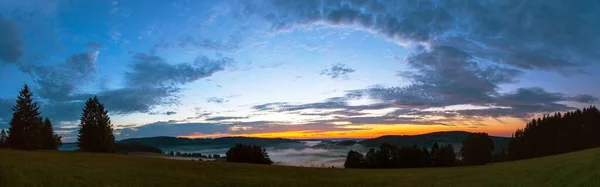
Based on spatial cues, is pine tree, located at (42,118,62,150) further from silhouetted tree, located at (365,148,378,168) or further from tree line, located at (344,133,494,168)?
silhouetted tree, located at (365,148,378,168)

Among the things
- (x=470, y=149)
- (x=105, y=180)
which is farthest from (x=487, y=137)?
(x=105, y=180)

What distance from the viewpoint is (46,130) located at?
10394 centimetres

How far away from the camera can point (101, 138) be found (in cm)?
9619

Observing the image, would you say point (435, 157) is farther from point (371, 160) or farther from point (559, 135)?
point (559, 135)

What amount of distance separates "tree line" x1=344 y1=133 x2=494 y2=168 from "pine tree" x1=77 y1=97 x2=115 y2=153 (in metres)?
69.3

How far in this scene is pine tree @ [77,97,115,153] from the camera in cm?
9612

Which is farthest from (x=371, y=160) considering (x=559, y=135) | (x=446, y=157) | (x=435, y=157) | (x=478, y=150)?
(x=559, y=135)

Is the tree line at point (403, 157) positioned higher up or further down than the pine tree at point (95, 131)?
further down

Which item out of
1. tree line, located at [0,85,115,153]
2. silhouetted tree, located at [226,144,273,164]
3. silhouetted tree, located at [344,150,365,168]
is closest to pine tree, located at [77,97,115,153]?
tree line, located at [0,85,115,153]

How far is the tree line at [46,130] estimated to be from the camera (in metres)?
84.6

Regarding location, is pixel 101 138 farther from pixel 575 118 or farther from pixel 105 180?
pixel 575 118

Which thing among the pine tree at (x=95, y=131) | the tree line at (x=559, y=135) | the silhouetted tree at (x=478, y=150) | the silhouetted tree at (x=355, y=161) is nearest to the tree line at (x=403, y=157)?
the silhouetted tree at (x=355, y=161)

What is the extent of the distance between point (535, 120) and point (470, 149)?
31329 mm

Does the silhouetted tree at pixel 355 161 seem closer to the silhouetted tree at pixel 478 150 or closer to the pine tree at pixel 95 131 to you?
the silhouetted tree at pixel 478 150
